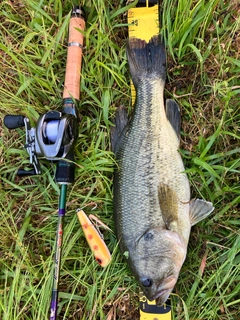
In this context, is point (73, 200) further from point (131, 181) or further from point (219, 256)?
point (219, 256)

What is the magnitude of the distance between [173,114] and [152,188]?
0.61 metres

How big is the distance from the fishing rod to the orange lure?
0.61 feet

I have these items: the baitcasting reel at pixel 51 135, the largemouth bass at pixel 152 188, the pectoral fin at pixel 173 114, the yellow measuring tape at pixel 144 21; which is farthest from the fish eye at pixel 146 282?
the yellow measuring tape at pixel 144 21

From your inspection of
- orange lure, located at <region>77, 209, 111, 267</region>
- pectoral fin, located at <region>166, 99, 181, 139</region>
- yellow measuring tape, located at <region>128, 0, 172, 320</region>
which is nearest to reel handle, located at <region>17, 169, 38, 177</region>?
orange lure, located at <region>77, 209, 111, 267</region>

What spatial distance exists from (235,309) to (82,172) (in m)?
1.57

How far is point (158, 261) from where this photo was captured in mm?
2486

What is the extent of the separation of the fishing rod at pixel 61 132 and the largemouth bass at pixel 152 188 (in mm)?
384

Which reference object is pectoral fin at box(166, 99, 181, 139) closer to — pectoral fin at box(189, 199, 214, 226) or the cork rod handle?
pectoral fin at box(189, 199, 214, 226)

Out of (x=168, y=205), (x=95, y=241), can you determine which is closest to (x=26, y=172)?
(x=95, y=241)

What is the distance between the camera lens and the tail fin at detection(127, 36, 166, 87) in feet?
9.07

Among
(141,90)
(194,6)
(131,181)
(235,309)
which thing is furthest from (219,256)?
(194,6)

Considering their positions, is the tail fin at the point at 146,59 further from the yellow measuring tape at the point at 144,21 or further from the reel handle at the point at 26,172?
the reel handle at the point at 26,172

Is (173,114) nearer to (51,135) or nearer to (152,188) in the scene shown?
(152,188)

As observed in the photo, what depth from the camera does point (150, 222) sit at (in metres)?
2.55
